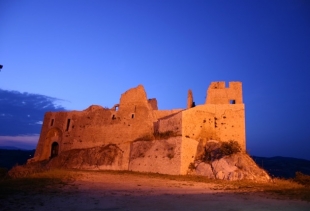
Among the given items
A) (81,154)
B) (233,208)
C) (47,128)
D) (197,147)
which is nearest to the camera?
(233,208)

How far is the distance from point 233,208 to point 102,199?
15.8 ft

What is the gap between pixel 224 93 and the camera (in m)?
25.2

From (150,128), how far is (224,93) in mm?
7764

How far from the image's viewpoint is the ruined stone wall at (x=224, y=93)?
25.0 metres

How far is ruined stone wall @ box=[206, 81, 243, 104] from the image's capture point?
25.0 m

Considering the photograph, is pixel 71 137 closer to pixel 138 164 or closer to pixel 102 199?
pixel 138 164

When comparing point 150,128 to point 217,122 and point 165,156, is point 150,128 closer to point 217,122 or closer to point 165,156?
point 165,156

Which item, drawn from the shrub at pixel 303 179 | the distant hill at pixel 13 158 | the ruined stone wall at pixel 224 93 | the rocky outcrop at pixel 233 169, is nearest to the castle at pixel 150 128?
the ruined stone wall at pixel 224 93

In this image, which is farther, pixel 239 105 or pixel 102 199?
pixel 239 105

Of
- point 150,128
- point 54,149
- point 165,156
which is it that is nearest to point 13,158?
point 54,149

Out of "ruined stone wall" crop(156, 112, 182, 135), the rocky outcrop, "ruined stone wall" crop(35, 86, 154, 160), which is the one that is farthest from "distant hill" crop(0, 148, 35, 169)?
the rocky outcrop

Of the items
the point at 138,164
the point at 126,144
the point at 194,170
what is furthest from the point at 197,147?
the point at 126,144

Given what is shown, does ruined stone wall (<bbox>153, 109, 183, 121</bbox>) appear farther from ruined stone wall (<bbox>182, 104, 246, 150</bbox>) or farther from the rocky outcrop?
the rocky outcrop

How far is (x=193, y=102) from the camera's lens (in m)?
28.0
